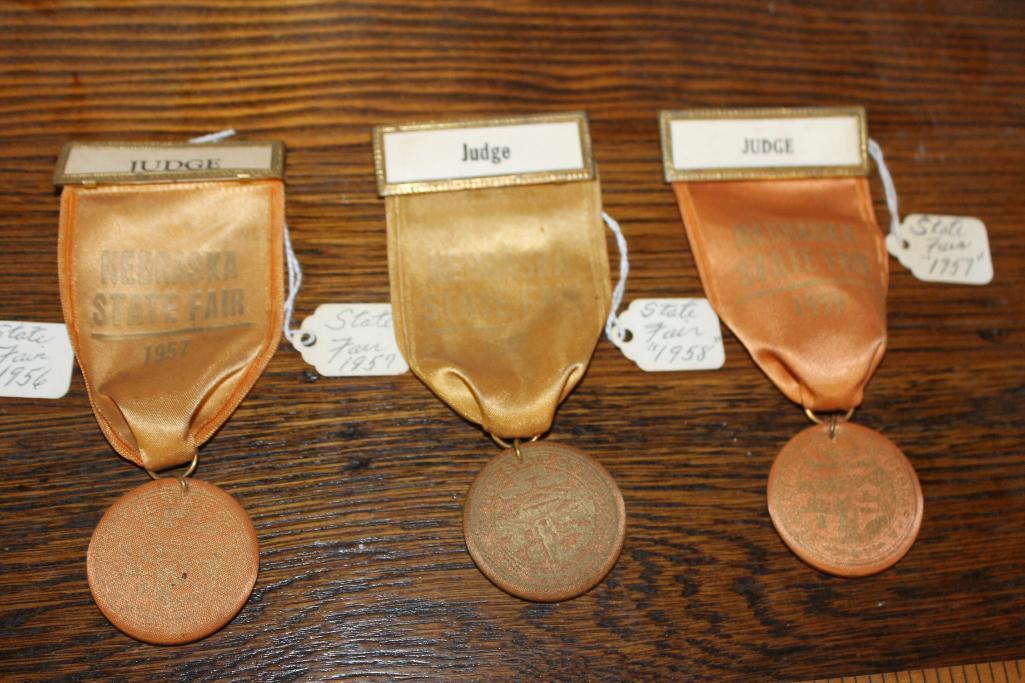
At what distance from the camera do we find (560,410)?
1179 millimetres

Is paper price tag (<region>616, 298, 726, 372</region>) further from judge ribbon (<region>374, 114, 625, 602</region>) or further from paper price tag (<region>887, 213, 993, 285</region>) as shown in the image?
paper price tag (<region>887, 213, 993, 285</region>)

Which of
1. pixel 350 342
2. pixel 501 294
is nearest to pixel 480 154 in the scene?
pixel 501 294

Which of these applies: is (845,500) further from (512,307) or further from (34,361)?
(34,361)

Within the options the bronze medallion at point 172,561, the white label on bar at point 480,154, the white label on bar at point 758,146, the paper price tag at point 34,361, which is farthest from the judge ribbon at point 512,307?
the paper price tag at point 34,361

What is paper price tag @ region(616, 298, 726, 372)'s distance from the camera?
3.99 feet

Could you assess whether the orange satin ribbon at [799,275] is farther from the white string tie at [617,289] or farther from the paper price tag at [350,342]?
the paper price tag at [350,342]

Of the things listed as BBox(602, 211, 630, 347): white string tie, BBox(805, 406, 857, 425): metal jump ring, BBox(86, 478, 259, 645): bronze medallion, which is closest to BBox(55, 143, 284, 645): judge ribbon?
BBox(86, 478, 259, 645): bronze medallion

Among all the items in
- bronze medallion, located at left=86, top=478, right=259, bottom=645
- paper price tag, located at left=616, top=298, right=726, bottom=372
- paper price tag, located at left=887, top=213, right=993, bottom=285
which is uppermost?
paper price tag, located at left=887, top=213, right=993, bottom=285

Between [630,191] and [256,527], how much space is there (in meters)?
0.74

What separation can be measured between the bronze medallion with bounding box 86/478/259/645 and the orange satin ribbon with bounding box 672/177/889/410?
2.47ft

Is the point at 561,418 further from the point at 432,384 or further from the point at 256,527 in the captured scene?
the point at 256,527

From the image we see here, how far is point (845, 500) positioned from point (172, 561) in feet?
2.89

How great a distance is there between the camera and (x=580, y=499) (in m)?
1.10

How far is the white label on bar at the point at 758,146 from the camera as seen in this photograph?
1.30m
